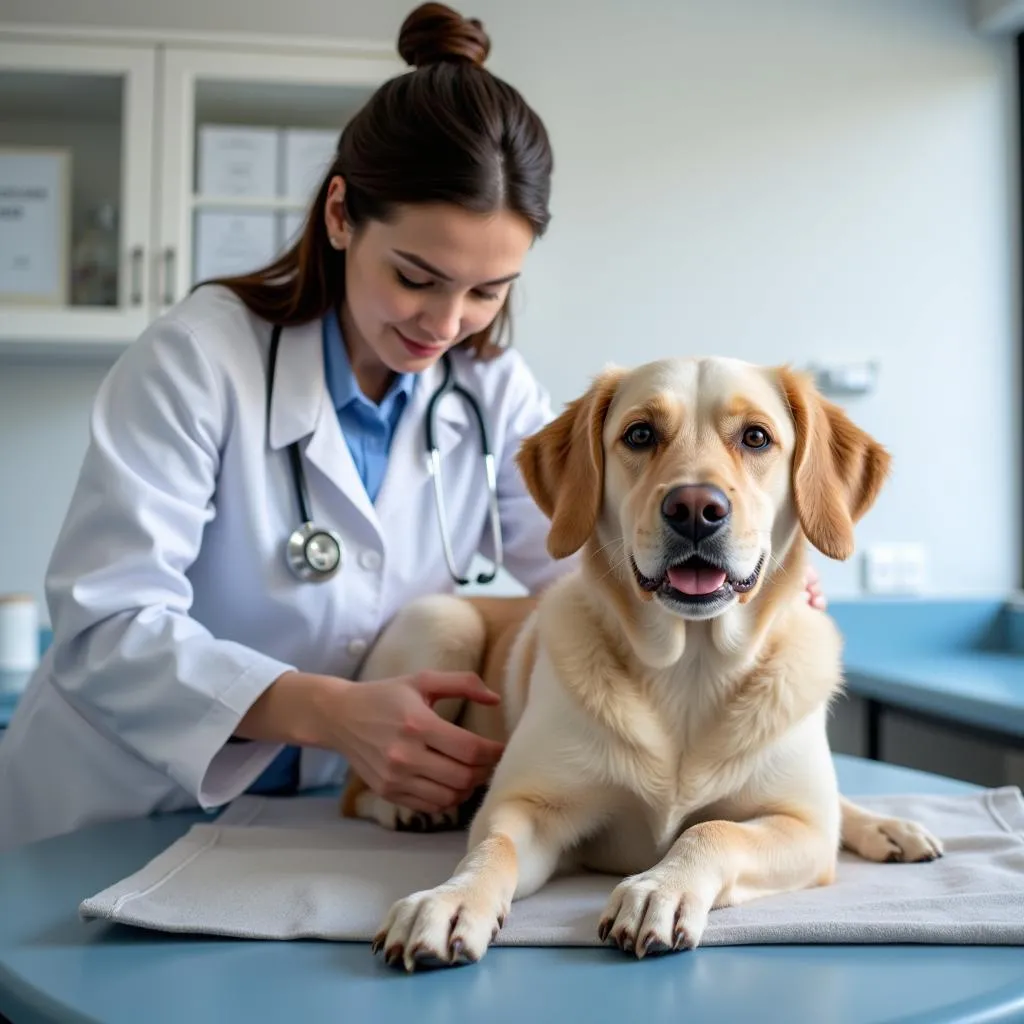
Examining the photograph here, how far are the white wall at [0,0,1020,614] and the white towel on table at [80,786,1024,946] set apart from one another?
76.9 inches

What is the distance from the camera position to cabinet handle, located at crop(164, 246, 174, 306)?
253cm

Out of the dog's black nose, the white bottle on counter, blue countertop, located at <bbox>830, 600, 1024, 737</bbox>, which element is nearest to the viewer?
the dog's black nose

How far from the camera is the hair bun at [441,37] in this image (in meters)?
1.46

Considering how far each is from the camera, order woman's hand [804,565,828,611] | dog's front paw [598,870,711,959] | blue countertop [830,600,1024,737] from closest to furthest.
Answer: dog's front paw [598,870,711,959] → woman's hand [804,565,828,611] → blue countertop [830,600,1024,737]

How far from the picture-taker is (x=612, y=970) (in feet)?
2.44

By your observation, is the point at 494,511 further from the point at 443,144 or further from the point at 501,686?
the point at 443,144

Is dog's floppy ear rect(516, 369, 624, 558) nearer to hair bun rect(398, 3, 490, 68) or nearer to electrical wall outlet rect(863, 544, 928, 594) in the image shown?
hair bun rect(398, 3, 490, 68)

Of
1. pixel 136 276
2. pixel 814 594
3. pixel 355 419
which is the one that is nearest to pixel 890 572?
pixel 814 594

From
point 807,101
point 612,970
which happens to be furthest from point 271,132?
point 612,970

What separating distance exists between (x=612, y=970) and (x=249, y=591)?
0.76m

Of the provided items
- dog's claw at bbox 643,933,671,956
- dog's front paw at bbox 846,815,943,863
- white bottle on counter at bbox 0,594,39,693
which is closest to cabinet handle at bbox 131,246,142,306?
white bottle on counter at bbox 0,594,39,693

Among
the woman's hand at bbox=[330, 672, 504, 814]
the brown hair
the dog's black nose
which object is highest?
the brown hair

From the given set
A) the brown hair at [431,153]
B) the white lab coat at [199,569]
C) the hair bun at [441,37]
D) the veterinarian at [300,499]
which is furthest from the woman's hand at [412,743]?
the hair bun at [441,37]

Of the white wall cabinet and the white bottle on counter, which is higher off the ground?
the white wall cabinet
